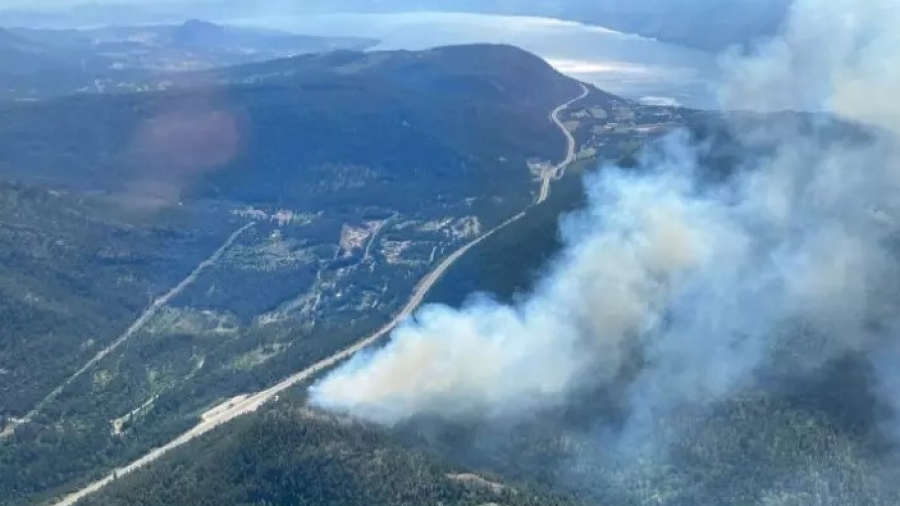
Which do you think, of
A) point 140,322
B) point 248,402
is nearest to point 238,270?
point 140,322

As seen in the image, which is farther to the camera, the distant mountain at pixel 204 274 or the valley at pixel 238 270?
the valley at pixel 238 270

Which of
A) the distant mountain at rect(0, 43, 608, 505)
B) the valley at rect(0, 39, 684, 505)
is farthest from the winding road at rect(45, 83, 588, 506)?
the distant mountain at rect(0, 43, 608, 505)

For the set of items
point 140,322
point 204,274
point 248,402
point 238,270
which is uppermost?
point 248,402

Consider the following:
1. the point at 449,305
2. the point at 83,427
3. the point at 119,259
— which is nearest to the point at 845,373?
the point at 449,305

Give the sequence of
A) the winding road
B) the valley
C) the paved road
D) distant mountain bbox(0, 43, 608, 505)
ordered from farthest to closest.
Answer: the paved road < the valley < distant mountain bbox(0, 43, 608, 505) < the winding road

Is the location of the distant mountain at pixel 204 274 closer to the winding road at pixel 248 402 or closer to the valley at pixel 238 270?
the valley at pixel 238 270

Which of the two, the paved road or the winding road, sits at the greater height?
the winding road

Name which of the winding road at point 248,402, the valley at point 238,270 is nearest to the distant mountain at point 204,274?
the valley at point 238,270

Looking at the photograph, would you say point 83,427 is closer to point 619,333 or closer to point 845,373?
point 619,333

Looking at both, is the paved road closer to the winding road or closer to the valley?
the valley

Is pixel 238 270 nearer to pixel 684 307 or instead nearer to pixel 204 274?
pixel 204 274
